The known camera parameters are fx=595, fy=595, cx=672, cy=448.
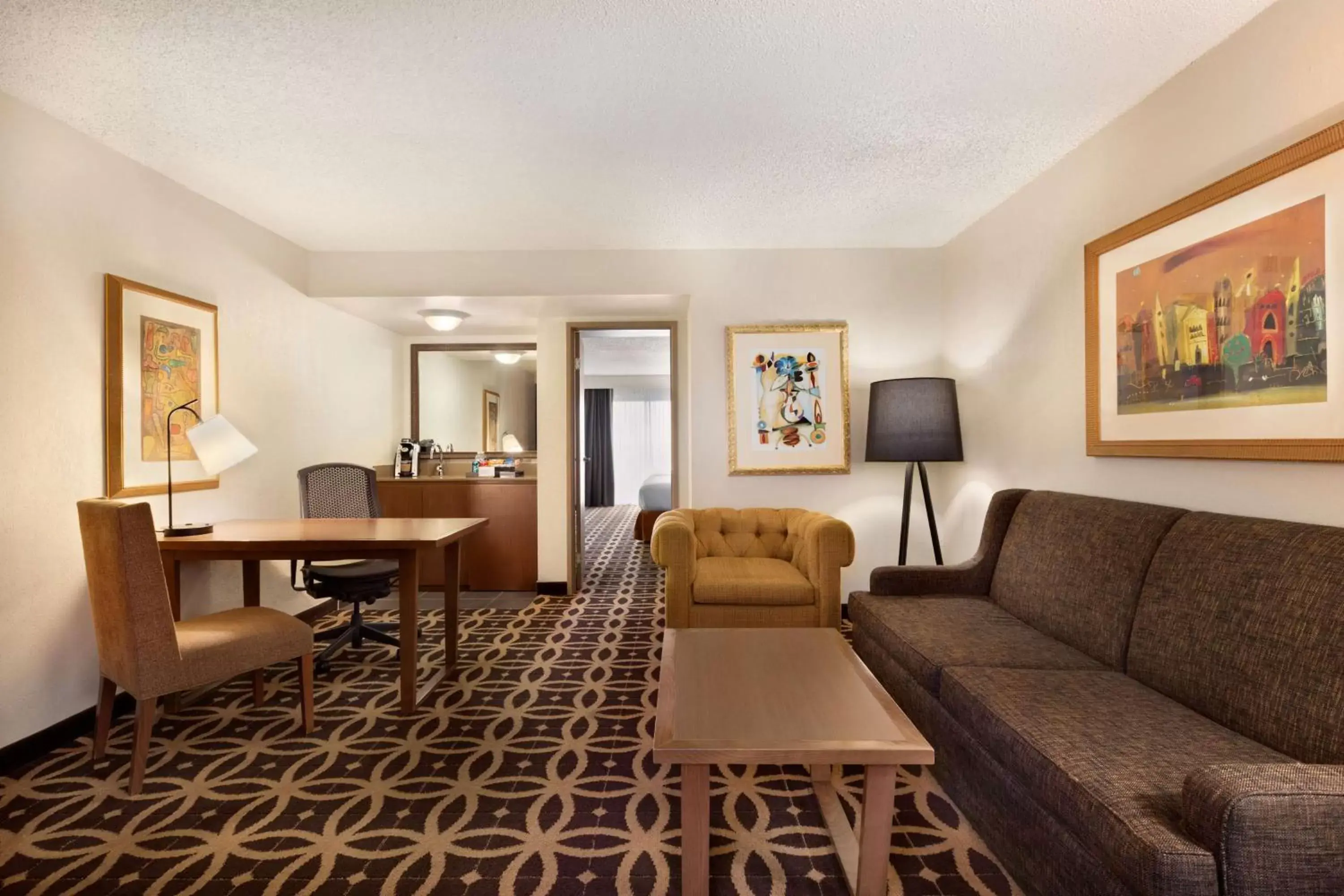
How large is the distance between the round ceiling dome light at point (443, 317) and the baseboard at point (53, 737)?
281cm

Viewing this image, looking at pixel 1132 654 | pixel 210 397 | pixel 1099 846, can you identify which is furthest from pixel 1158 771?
pixel 210 397

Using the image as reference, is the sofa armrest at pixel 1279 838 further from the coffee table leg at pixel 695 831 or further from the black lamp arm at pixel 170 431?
the black lamp arm at pixel 170 431

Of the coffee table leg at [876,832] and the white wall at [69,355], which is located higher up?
the white wall at [69,355]

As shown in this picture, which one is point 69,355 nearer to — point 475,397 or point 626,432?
point 475,397

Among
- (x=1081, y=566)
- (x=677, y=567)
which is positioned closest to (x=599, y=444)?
(x=677, y=567)

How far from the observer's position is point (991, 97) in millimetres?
2346

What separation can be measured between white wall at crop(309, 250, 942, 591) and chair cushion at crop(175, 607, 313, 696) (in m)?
2.38

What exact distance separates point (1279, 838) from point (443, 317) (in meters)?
4.69

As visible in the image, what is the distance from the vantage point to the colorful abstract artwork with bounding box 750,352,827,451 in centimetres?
406

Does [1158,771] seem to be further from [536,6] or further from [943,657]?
[536,6]

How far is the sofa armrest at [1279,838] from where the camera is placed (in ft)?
3.42

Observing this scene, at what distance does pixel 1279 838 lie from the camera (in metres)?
1.04

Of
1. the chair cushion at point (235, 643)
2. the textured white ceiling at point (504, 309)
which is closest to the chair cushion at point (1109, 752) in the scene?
the chair cushion at point (235, 643)

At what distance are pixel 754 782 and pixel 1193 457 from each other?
195 centimetres
